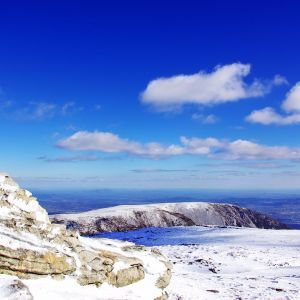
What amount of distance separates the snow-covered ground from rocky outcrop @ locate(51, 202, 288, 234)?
21742 mm

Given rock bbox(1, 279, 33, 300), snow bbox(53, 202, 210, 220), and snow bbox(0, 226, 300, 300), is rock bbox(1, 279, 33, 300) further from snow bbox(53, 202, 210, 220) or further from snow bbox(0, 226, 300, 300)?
snow bbox(53, 202, 210, 220)

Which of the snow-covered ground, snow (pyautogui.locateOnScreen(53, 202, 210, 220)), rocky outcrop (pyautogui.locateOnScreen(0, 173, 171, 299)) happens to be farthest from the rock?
snow (pyautogui.locateOnScreen(53, 202, 210, 220))

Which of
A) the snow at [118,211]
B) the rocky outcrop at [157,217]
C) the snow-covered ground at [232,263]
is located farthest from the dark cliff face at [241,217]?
the snow-covered ground at [232,263]

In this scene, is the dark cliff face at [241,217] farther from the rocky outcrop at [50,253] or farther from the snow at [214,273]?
the rocky outcrop at [50,253]

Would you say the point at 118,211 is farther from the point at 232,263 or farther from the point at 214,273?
the point at 214,273

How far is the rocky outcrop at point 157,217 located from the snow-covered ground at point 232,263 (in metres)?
21.7

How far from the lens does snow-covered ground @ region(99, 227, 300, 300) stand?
21.9 meters

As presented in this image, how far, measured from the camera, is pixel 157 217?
86.2m

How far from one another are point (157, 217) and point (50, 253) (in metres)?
69.9

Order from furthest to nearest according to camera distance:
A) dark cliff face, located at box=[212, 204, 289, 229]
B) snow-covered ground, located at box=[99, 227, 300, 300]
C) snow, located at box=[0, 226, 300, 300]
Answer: dark cliff face, located at box=[212, 204, 289, 229] < snow-covered ground, located at box=[99, 227, 300, 300] < snow, located at box=[0, 226, 300, 300]

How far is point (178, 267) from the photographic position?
96.0 ft

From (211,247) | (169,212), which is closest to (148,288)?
(211,247)

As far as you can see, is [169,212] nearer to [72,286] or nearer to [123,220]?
A: [123,220]

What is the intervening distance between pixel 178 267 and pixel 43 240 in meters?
13.8
